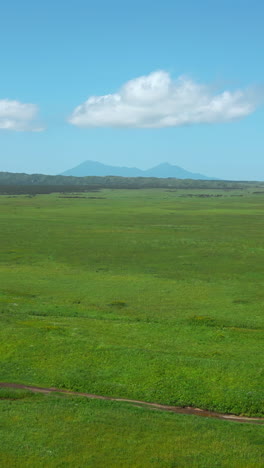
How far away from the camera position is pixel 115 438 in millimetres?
23250

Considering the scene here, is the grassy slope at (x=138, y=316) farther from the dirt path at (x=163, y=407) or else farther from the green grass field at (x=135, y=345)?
the dirt path at (x=163, y=407)

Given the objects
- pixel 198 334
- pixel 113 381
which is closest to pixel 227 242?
pixel 198 334

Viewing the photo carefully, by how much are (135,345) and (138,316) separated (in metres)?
8.78

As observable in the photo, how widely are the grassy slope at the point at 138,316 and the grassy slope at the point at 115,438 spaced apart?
10.4 ft

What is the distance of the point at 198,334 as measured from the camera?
3894cm

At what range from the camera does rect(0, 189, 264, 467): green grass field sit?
75.8 ft

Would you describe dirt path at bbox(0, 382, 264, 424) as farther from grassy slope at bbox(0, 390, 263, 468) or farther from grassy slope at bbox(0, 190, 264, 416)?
grassy slope at bbox(0, 390, 263, 468)

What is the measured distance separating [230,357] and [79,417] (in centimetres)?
1249

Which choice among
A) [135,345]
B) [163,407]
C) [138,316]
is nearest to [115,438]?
[163,407]

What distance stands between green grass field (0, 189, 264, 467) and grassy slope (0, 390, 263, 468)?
0.08 metres

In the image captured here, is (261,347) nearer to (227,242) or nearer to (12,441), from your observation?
(12,441)

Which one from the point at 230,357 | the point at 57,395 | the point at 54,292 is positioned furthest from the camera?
the point at 54,292

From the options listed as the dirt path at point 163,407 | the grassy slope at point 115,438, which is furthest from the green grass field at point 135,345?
the dirt path at point 163,407

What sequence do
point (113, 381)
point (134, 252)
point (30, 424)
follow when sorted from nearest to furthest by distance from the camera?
point (30, 424)
point (113, 381)
point (134, 252)
